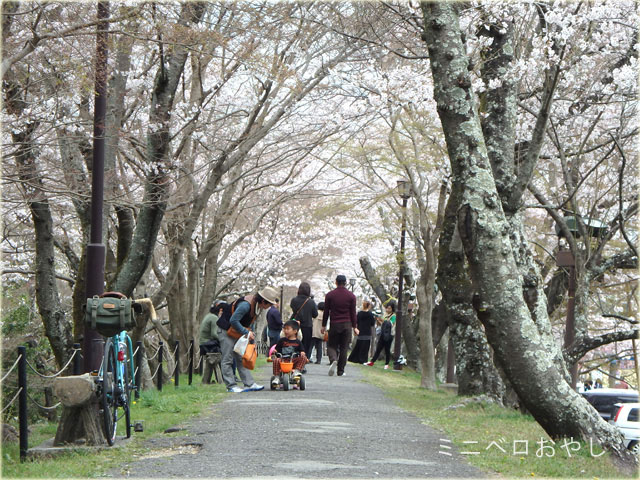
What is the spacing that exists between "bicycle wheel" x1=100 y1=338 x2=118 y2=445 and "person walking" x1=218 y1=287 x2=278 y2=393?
4867 mm

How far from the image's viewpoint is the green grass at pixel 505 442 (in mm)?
7480

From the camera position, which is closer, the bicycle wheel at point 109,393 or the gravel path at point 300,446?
the gravel path at point 300,446

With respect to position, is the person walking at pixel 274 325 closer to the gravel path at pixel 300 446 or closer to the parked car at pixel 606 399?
the gravel path at pixel 300 446

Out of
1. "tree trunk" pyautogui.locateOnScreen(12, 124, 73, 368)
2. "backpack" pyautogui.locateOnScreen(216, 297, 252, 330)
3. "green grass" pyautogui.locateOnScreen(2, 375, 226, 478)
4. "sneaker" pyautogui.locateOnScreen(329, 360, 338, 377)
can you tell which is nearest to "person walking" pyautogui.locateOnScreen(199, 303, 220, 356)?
"green grass" pyautogui.locateOnScreen(2, 375, 226, 478)

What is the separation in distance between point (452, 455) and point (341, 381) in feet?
31.2

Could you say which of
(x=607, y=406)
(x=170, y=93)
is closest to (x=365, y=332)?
(x=607, y=406)

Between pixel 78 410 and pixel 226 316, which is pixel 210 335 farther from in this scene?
pixel 78 410

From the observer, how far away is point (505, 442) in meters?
8.93

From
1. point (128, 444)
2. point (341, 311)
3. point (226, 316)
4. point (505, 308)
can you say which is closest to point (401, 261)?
point (341, 311)

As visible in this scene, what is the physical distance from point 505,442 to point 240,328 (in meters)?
5.55

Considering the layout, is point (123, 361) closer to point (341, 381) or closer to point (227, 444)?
point (227, 444)

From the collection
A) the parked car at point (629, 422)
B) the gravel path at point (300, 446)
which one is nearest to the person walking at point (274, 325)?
the parked car at point (629, 422)

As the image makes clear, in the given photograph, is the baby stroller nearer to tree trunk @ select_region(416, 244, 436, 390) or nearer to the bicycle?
tree trunk @ select_region(416, 244, 436, 390)

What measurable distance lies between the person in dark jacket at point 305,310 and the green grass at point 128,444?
12.2 ft
